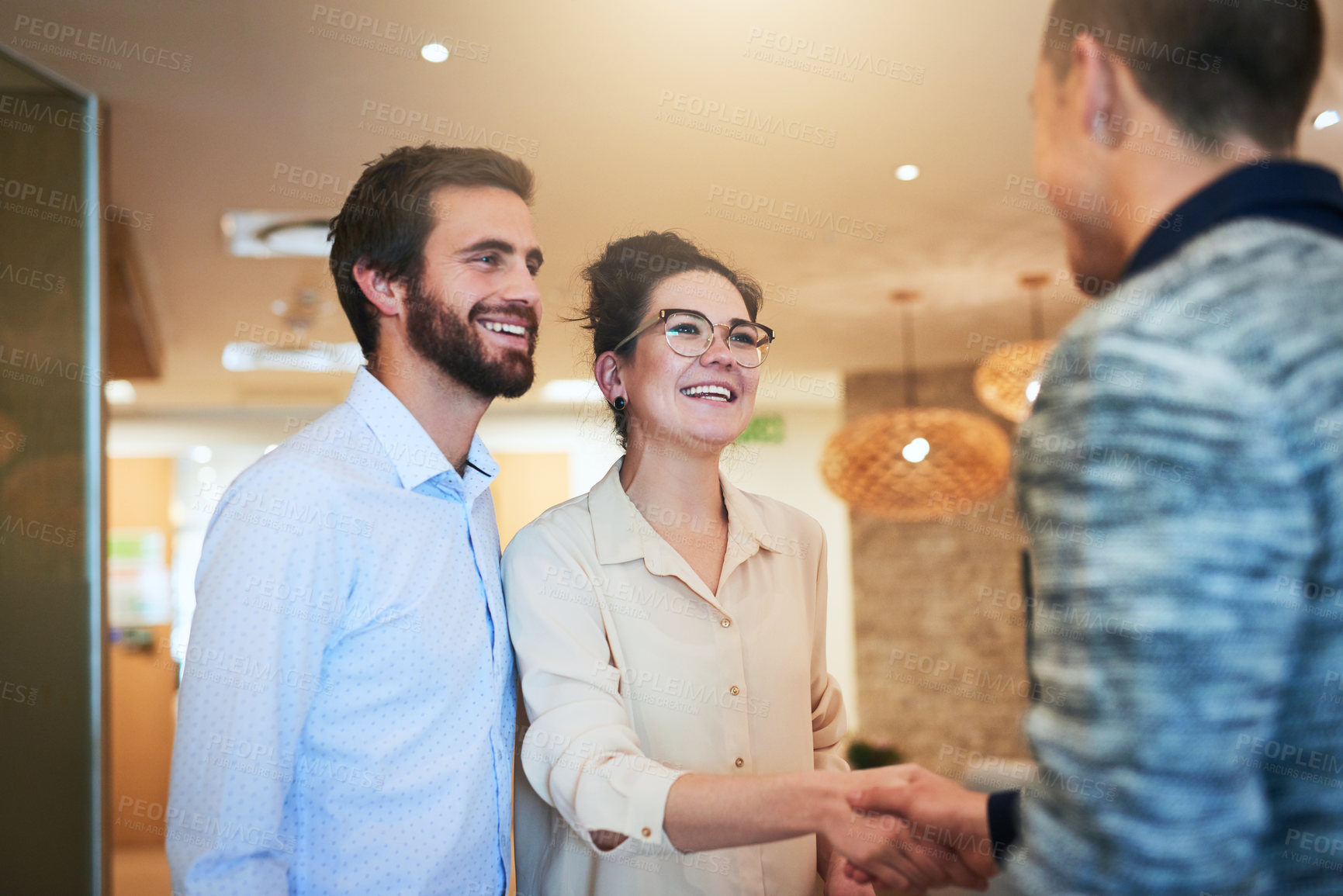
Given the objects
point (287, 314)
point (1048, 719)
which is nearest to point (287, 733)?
point (1048, 719)

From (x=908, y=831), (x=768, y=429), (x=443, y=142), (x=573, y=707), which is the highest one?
(x=443, y=142)

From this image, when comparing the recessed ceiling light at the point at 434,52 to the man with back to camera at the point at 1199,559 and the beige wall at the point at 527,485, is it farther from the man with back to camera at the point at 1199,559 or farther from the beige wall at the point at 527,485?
the beige wall at the point at 527,485

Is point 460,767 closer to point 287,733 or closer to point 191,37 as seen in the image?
point 287,733

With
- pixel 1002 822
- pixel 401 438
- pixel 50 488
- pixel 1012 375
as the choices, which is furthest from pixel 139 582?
pixel 1002 822

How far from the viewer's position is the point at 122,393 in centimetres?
746

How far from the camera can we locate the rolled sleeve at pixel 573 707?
1.19 meters

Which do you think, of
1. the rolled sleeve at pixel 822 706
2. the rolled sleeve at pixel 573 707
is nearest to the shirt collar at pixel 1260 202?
the rolled sleeve at pixel 573 707

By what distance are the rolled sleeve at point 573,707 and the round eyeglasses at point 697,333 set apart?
1.25 ft

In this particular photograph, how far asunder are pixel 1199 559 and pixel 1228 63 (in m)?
0.45

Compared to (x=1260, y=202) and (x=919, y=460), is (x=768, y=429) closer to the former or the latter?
(x=919, y=460)

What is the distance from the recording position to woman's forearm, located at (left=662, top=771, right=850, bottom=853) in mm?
1166

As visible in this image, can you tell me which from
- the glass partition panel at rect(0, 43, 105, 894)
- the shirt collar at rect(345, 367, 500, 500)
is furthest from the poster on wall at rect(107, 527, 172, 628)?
the shirt collar at rect(345, 367, 500, 500)

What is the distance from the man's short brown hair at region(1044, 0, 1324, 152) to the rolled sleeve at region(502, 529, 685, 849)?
0.90 meters

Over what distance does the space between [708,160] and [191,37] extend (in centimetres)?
153
